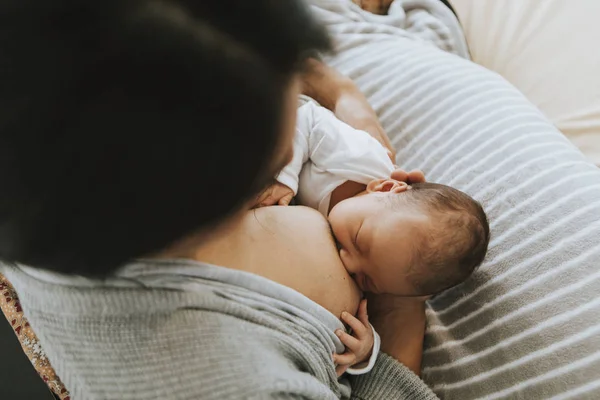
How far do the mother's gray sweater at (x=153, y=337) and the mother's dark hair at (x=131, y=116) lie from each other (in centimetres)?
14

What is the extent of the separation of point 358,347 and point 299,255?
167mm

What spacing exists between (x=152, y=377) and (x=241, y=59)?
354mm

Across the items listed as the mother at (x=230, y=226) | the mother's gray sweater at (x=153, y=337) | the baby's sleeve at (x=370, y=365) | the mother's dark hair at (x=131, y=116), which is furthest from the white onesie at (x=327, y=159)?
the mother's dark hair at (x=131, y=116)

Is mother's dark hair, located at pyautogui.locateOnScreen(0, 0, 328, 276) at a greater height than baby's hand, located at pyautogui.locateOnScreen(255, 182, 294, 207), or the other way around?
mother's dark hair, located at pyautogui.locateOnScreen(0, 0, 328, 276)

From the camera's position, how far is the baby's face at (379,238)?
2.72 ft

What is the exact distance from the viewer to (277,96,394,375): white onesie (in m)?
0.94

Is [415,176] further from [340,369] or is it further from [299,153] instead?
[340,369]

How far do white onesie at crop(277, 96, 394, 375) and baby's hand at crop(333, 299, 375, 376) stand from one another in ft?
0.71

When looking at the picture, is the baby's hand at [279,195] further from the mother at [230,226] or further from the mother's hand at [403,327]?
the mother's hand at [403,327]

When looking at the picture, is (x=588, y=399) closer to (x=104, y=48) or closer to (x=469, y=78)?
(x=469, y=78)

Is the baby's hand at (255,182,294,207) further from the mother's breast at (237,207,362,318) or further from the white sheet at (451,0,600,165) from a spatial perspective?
the white sheet at (451,0,600,165)

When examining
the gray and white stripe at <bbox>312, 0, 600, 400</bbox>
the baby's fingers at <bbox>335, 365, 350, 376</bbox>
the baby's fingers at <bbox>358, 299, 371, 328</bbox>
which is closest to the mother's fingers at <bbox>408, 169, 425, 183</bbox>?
the gray and white stripe at <bbox>312, 0, 600, 400</bbox>

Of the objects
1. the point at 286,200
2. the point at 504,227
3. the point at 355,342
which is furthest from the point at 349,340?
the point at 504,227

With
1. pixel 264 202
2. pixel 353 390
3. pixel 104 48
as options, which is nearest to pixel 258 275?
pixel 264 202
